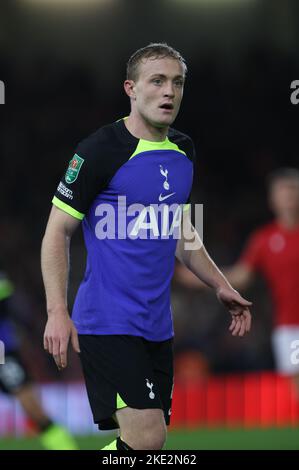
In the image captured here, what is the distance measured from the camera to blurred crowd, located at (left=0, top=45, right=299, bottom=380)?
1332 centimetres

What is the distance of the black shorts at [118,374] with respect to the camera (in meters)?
4.80

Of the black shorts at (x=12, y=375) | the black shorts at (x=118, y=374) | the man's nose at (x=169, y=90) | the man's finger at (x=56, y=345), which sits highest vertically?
the man's nose at (x=169, y=90)

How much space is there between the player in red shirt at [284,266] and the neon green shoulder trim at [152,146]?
527 centimetres

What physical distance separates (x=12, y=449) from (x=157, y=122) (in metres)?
4.74

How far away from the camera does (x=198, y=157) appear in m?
16.5

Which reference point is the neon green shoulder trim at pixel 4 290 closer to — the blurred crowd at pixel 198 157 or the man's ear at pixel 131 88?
the man's ear at pixel 131 88

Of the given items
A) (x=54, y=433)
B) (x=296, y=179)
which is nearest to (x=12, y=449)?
(x=54, y=433)

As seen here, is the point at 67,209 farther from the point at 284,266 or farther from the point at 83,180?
the point at 284,266

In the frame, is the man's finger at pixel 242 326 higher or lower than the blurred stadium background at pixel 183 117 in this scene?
lower

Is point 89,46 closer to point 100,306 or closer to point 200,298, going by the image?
point 200,298

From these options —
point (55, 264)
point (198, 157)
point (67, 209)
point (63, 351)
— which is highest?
point (198, 157)

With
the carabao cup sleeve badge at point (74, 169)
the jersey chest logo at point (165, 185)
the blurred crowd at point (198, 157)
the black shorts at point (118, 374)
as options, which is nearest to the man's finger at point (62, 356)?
the black shorts at point (118, 374)

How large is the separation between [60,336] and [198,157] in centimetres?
1209

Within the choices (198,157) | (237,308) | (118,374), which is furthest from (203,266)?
(198,157)
